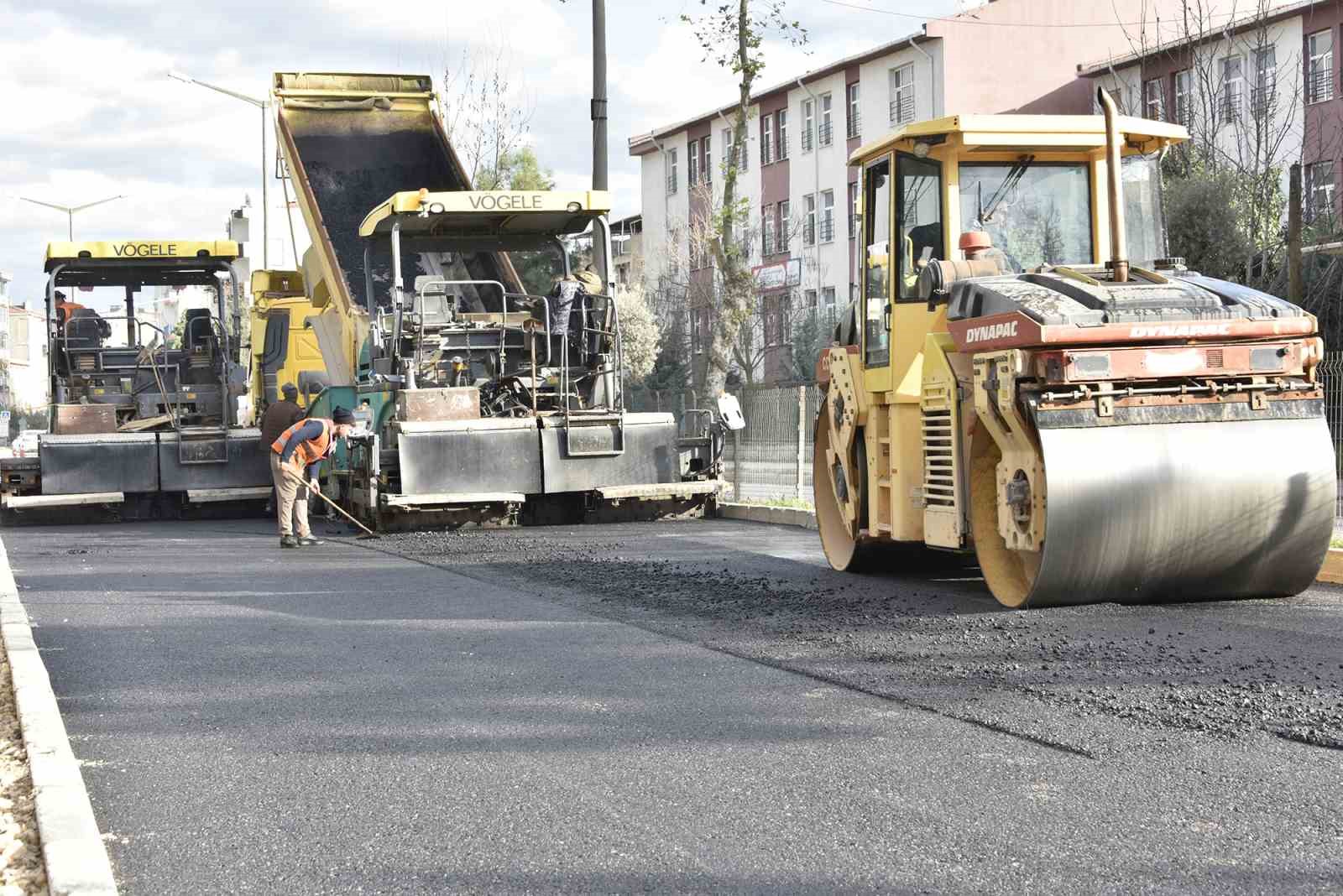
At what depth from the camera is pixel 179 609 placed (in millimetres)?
9883

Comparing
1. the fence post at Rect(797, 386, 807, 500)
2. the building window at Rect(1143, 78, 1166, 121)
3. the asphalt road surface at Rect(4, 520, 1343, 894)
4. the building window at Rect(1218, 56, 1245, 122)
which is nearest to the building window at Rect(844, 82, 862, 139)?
the building window at Rect(1143, 78, 1166, 121)

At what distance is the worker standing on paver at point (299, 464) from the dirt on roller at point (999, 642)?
258cm

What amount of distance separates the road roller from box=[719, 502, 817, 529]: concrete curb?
619 cm

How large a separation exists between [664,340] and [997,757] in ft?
134

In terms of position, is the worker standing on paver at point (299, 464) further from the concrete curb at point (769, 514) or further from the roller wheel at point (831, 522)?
the roller wheel at point (831, 522)

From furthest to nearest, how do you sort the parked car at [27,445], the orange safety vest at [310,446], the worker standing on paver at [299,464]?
1. the parked car at [27,445]
2. the orange safety vest at [310,446]
3. the worker standing on paver at [299,464]

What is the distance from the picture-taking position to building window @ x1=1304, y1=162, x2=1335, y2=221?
86.7 ft

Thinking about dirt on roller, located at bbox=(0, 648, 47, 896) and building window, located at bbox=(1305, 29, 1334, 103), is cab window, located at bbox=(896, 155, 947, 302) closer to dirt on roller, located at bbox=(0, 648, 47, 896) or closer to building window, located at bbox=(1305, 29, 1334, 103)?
dirt on roller, located at bbox=(0, 648, 47, 896)

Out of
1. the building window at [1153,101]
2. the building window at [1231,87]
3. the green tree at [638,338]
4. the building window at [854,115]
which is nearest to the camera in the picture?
the building window at [1231,87]

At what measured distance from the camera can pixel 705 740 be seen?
5758 millimetres

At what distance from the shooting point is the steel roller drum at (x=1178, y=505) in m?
8.05

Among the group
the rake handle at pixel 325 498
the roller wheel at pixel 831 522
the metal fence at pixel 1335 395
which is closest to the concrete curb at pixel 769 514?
the rake handle at pixel 325 498

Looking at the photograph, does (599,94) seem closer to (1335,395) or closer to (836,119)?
(1335,395)

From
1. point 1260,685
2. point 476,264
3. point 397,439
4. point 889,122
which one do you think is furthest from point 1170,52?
point 1260,685
